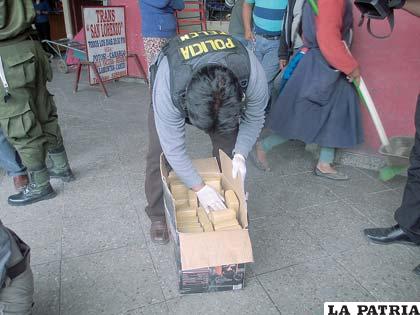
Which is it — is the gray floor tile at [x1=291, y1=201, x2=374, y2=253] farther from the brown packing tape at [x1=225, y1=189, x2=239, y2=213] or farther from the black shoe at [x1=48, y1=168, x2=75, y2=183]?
the black shoe at [x1=48, y1=168, x2=75, y2=183]

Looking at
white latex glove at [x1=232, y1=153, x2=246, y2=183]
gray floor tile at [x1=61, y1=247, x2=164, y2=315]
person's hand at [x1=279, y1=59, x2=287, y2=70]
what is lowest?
gray floor tile at [x1=61, y1=247, x2=164, y2=315]

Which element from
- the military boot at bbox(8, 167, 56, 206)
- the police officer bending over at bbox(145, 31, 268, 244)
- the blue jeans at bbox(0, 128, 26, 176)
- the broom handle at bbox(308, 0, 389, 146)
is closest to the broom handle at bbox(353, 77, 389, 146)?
the broom handle at bbox(308, 0, 389, 146)

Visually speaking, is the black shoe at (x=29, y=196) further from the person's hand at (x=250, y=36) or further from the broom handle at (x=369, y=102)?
the broom handle at (x=369, y=102)

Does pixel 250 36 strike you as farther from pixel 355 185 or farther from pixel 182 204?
pixel 182 204

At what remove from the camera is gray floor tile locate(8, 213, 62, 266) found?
2.08m

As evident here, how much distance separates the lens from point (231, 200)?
1821 millimetres

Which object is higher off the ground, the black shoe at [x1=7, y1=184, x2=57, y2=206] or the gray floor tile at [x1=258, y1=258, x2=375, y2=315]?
the black shoe at [x1=7, y1=184, x2=57, y2=206]

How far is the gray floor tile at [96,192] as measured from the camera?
259 centimetres

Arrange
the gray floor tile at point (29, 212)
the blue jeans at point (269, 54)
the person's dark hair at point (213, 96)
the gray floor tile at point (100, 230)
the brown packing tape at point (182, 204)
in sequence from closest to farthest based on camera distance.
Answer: the person's dark hair at point (213, 96) → the brown packing tape at point (182, 204) → the gray floor tile at point (100, 230) → the gray floor tile at point (29, 212) → the blue jeans at point (269, 54)

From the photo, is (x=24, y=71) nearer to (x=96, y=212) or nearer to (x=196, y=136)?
(x=96, y=212)

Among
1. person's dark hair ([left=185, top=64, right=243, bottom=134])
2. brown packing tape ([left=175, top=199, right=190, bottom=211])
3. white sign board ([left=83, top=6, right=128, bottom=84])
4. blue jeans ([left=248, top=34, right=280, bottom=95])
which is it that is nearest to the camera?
person's dark hair ([left=185, top=64, right=243, bottom=134])

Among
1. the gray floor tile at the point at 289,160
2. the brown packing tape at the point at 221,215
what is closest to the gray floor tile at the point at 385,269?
the brown packing tape at the point at 221,215

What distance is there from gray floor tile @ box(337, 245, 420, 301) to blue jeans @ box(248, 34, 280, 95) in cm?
151

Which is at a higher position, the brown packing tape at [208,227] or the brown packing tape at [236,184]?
the brown packing tape at [236,184]
